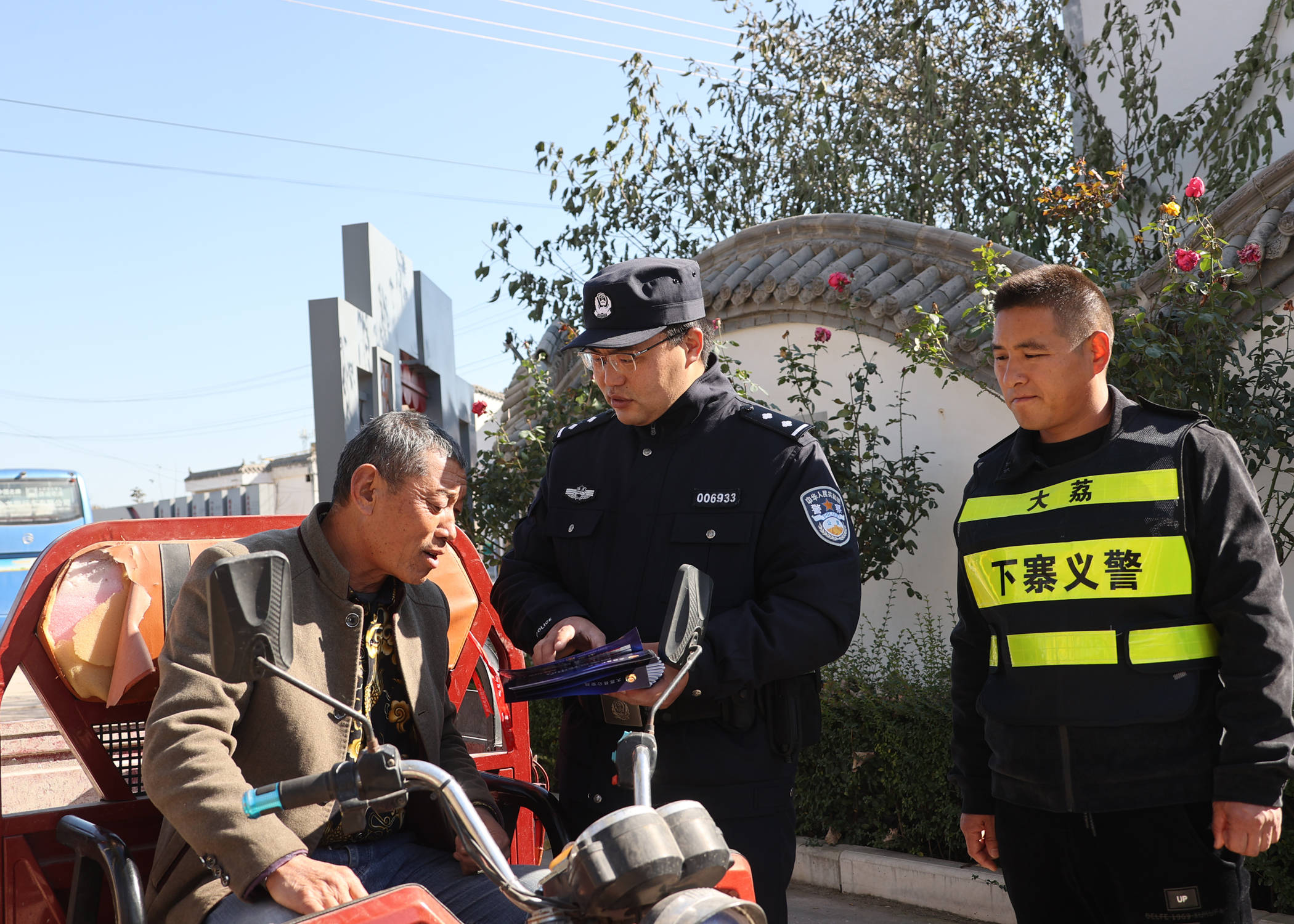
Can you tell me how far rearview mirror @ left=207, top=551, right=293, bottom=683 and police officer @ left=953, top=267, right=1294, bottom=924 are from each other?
156 cm

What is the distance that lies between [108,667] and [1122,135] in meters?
7.56

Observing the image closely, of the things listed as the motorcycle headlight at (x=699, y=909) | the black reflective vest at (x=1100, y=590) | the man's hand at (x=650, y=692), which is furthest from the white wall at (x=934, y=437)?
the motorcycle headlight at (x=699, y=909)

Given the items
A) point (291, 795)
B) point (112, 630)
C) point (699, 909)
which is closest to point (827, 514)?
point (699, 909)

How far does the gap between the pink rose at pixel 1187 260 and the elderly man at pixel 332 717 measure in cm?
289

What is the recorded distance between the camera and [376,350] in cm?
547

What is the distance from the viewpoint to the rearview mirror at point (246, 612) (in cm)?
139

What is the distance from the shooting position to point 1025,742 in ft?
7.57

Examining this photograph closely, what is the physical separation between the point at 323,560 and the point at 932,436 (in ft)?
11.8

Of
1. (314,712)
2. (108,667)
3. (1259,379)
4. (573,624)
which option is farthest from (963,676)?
(1259,379)

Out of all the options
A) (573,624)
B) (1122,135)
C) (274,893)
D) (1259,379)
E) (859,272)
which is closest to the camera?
(274,893)

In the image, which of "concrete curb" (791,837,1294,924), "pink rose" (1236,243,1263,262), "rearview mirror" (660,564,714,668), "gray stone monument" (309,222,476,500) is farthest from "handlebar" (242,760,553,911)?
"pink rose" (1236,243,1263,262)

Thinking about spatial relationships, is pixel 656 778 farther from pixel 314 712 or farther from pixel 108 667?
pixel 108 667

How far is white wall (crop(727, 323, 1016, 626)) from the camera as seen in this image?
504 centimetres

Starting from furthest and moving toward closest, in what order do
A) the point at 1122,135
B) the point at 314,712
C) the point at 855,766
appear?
the point at 1122,135, the point at 855,766, the point at 314,712
